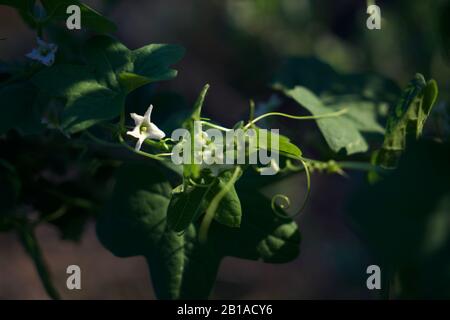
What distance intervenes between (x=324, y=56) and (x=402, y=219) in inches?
82.1

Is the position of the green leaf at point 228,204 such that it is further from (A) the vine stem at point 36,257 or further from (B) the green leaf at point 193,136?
(A) the vine stem at point 36,257

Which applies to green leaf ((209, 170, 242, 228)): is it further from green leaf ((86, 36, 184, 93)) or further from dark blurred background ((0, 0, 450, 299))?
dark blurred background ((0, 0, 450, 299))

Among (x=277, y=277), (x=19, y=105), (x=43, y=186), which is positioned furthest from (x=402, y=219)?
(x=277, y=277)

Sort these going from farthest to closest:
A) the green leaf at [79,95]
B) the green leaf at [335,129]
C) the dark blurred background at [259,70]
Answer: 1. the dark blurred background at [259,70]
2. the green leaf at [335,129]
3. the green leaf at [79,95]

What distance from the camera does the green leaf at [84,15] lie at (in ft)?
2.58

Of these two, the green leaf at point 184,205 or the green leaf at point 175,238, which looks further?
the green leaf at point 175,238

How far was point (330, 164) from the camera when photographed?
2.98 ft

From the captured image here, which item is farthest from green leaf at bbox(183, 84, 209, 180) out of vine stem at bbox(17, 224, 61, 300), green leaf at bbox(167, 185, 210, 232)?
vine stem at bbox(17, 224, 61, 300)

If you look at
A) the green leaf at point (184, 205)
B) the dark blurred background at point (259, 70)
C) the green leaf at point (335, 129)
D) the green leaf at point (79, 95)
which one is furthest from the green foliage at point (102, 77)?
the dark blurred background at point (259, 70)

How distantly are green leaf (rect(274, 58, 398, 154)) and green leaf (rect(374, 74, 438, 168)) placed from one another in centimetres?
10

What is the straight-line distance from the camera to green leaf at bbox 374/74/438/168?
79cm

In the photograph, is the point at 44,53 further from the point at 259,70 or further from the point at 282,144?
the point at 259,70

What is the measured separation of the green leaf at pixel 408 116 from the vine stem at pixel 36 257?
0.59 metres

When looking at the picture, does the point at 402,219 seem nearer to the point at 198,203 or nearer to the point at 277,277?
the point at 198,203
